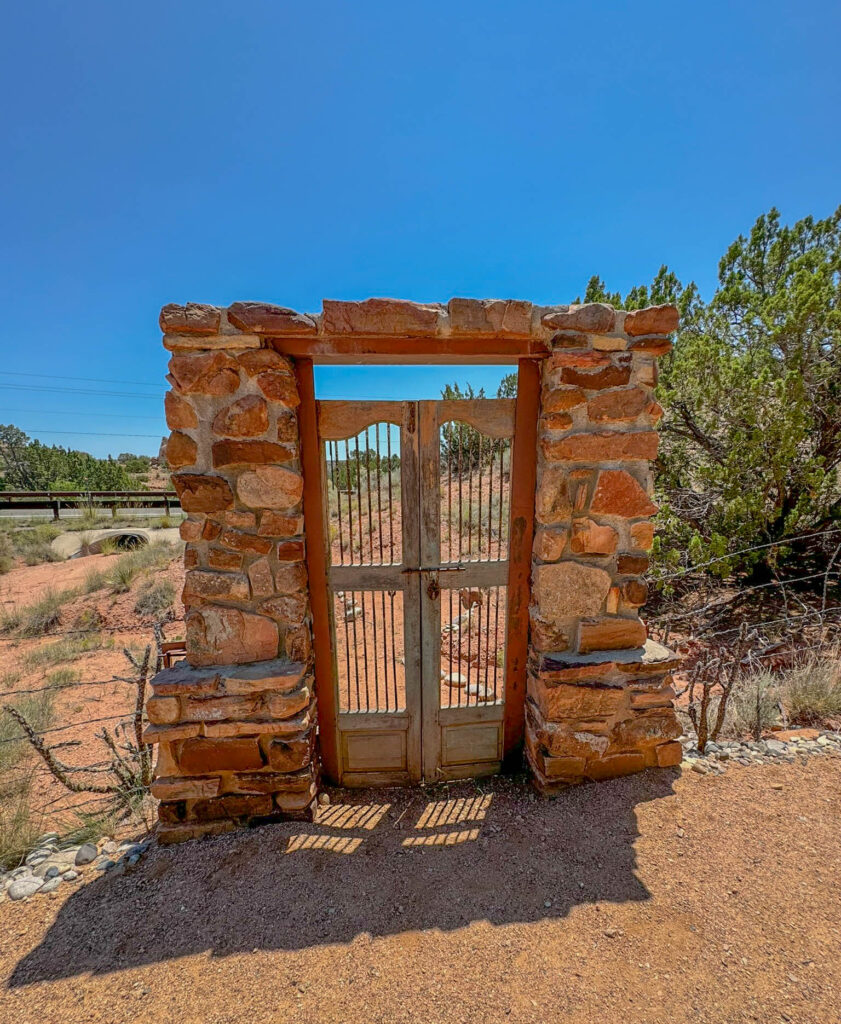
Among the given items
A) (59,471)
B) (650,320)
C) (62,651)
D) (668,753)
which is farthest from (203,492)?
(59,471)

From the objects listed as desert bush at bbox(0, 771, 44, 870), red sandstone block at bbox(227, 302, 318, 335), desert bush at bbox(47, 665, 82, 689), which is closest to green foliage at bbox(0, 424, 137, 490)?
desert bush at bbox(47, 665, 82, 689)

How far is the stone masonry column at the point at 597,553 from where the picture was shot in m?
2.24

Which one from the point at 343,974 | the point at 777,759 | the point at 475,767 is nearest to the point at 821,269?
the point at 777,759

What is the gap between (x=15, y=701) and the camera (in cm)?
450

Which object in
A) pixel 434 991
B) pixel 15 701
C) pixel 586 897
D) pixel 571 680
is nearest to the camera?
pixel 434 991

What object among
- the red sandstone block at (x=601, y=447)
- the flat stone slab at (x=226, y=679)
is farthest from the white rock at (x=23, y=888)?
the red sandstone block at (x=601, y=447)

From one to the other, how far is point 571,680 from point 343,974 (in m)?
1.48

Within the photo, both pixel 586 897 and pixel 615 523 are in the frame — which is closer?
pixel 586 897

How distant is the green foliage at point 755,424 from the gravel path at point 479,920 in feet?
10.8

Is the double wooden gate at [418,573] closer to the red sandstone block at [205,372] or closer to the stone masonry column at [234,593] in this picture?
the stone masonry column at [234,593]

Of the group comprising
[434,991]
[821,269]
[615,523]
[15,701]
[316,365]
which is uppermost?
[821,269]

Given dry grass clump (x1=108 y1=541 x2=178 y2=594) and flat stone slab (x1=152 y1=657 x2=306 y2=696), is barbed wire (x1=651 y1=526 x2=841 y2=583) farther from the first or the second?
dry grass clump (x1=108 y1=541 x2=178 y2=594)

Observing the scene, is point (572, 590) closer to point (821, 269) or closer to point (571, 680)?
point (571, 680)

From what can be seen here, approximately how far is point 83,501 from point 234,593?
17444 mm
